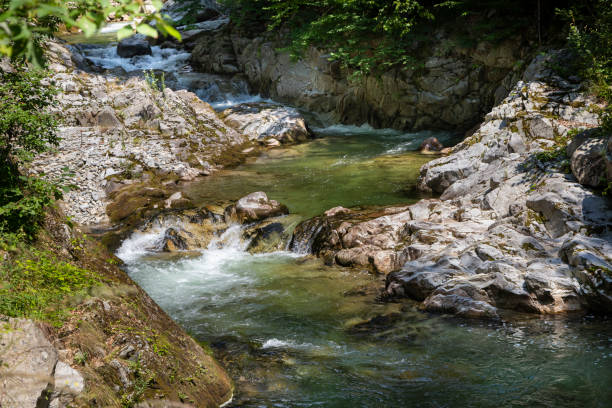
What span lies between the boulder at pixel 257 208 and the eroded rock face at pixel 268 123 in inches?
286

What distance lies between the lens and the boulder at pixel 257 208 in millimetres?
10570

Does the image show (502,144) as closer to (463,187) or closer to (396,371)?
(463,187)

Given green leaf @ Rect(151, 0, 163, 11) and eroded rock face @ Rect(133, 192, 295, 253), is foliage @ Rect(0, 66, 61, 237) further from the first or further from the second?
eroded rock face @ Rect(133, 192, 295, 253)

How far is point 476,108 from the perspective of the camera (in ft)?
55.2

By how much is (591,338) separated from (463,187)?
194 inches

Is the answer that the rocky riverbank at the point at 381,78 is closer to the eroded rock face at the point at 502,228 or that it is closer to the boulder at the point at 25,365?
the eroded rock face at the point at 502,228

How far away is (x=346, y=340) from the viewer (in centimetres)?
581

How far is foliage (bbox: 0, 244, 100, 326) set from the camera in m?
3.33

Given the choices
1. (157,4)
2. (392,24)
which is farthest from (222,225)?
(392,24)

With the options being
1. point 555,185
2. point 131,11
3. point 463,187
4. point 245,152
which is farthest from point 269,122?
point 131,11

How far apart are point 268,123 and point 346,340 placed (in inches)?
550

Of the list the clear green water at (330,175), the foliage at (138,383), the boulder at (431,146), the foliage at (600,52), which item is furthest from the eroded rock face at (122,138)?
the foliage at (600,52)

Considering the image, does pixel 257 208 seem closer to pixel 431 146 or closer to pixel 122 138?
pixel 122 138

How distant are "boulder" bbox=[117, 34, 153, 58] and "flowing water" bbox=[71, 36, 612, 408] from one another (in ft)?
53.6
